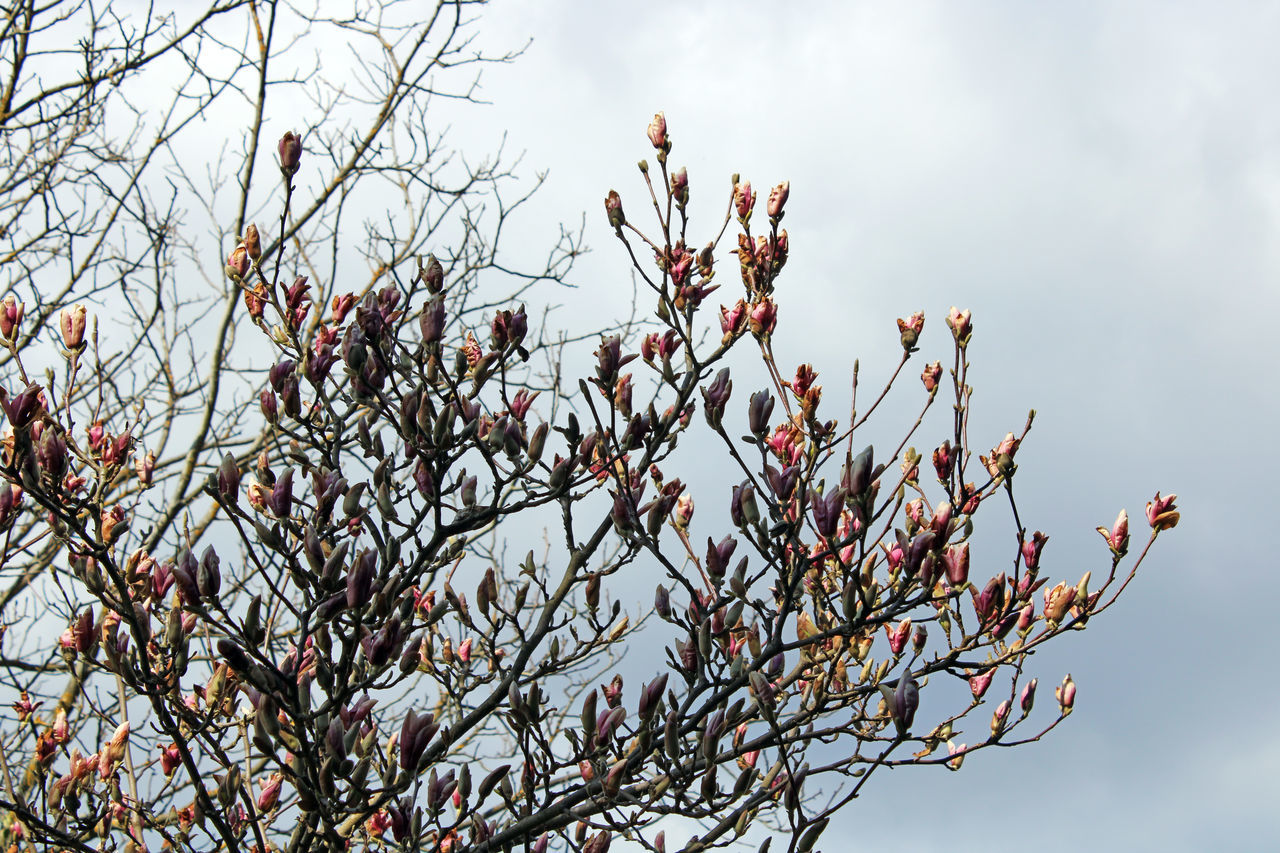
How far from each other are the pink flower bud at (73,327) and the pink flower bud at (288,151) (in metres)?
0.60

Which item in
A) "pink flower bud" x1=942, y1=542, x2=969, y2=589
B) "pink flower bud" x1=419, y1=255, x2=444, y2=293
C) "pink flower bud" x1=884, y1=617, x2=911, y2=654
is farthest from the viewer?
"pink flower bud" x1=884, y1=617, x2=911, y2=654

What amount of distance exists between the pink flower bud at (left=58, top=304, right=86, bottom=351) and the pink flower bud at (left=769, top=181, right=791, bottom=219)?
1724mm

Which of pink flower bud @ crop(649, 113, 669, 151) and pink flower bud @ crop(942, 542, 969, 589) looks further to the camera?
pink flower bud @ crop(649, 113, 669, 151)

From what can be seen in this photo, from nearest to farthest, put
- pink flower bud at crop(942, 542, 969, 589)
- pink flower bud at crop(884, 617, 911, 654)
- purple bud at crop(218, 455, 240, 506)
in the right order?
pink flower bud at crop(942, 542, 969, 589)
purple bud at crop(218, 455, 240, 506)
pink flower bud at crop(884, 617, 911, 654)

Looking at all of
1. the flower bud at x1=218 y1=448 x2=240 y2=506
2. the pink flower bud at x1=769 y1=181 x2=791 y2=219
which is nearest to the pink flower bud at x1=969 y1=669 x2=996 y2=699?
the pink flower bud at x1=769 y1=181 x2=791 y2=219

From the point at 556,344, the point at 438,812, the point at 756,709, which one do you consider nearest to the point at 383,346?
the point at 438,812

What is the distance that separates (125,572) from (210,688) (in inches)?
16.3

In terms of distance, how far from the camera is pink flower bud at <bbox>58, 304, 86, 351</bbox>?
2.47 m

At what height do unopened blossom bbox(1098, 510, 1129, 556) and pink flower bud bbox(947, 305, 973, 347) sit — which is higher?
pink flower bud bbox(947, 305, 973, 347)

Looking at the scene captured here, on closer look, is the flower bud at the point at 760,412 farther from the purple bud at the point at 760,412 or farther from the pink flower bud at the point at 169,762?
the pink flower bud at the point at 169,762

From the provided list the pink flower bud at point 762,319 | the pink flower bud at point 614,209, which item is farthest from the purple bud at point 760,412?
the pink flower bud at point 614,209

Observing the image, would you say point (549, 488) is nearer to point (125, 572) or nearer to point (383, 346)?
point (383, 346)

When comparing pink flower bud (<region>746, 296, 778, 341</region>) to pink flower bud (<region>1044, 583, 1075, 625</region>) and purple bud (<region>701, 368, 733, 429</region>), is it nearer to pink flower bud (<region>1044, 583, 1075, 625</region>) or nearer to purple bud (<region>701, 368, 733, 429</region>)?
purple bud (<region>701, 368, 733, 429</region>)

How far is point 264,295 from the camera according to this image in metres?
2.69
